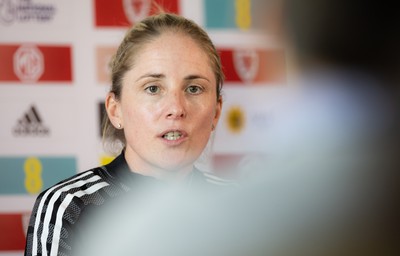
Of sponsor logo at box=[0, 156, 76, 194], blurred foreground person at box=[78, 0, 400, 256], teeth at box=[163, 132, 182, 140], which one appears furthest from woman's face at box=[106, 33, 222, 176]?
sponsor logo at box=[0, 156, 76, 194]

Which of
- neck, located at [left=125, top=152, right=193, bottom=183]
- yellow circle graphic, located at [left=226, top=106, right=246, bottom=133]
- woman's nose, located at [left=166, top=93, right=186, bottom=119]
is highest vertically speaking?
woman's nose, located at [left=166, top=93, right=186, bottom=119]

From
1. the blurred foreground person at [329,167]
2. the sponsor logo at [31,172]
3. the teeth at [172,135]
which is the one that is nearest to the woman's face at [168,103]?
the teeth at [172,135]

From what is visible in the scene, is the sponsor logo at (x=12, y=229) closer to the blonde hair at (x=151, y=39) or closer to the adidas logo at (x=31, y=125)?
the adidas logo at (x=31, y=125)

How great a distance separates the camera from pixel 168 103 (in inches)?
23.9

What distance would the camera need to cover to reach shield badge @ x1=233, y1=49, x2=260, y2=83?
1884 mm

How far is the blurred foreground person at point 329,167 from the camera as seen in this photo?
232mm

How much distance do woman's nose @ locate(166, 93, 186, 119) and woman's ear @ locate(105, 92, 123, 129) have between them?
0.28 metres

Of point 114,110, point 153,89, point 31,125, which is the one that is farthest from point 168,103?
point 31,125

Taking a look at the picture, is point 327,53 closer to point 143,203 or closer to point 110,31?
point 143,203

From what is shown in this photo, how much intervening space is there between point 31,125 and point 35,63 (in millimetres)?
177

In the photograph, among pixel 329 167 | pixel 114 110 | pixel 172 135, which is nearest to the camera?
pixel 329 167

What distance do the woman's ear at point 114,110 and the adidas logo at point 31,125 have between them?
0.93 metres

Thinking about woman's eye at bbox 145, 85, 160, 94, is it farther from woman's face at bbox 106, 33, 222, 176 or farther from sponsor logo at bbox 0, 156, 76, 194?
sponsor logo at bbox 0, 156, 76, 194

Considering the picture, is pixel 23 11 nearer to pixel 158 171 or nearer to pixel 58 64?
pixel 58 64
